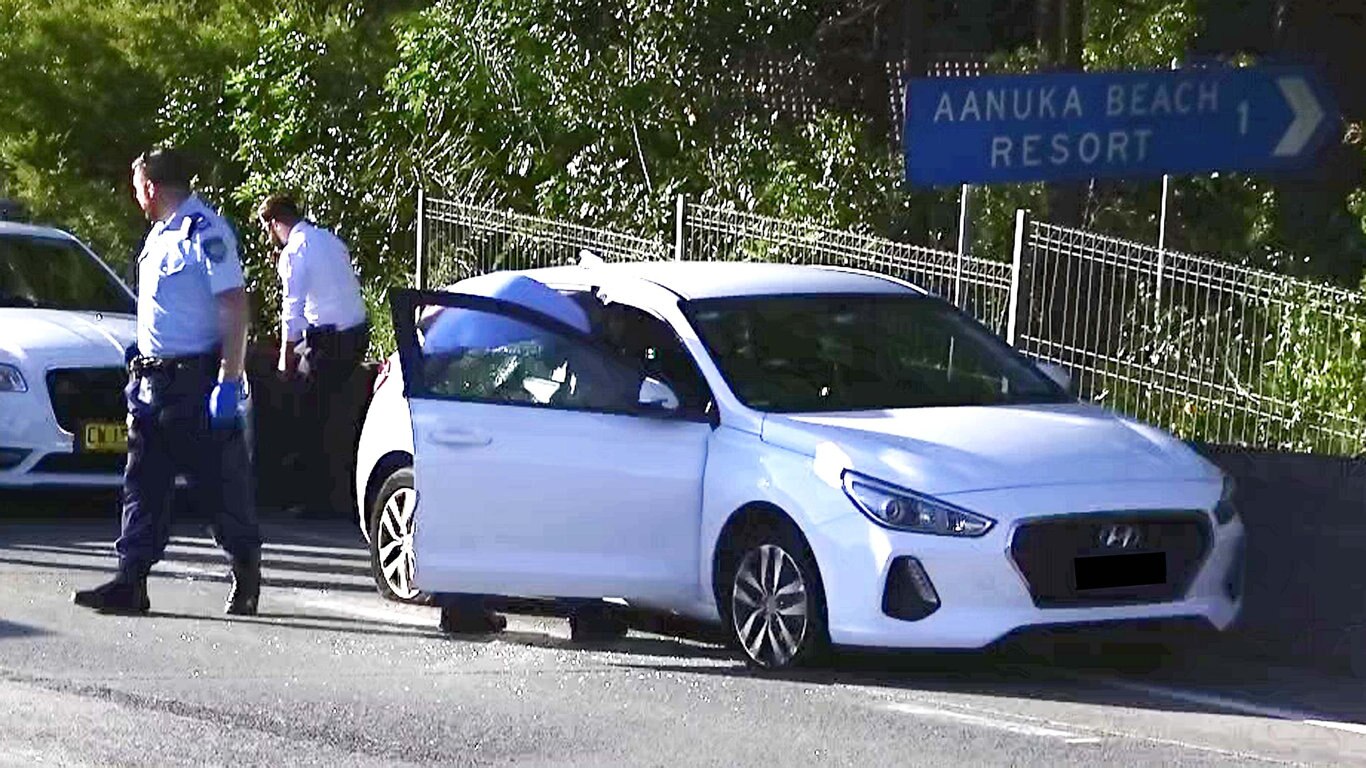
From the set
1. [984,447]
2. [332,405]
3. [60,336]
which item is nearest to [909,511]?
[984,447]

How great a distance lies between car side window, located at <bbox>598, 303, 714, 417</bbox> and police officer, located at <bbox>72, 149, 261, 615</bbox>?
1564mm

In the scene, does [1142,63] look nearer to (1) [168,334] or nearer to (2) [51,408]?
(2) [51,408]

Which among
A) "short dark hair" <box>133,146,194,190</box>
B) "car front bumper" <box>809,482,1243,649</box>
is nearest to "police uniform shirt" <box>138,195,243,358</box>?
"short dark hair" <box>133,146,194,190</box>

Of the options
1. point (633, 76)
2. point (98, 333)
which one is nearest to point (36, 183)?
point (633, 76)

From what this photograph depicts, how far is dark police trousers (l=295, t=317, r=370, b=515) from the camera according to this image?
628 inches

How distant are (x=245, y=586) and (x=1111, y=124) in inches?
174

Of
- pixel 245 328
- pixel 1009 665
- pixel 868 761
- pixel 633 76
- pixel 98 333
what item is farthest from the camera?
pixel 633 76

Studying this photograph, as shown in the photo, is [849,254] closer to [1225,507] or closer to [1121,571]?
[1225,507]

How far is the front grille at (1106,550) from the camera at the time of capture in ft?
32.7

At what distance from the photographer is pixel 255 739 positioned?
9000mm

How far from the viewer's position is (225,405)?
1172 cm

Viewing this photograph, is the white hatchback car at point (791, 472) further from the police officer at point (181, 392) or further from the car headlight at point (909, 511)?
the police officer at point (181, 392)

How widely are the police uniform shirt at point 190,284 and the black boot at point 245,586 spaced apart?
2.86 feet

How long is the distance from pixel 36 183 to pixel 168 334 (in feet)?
56.4
